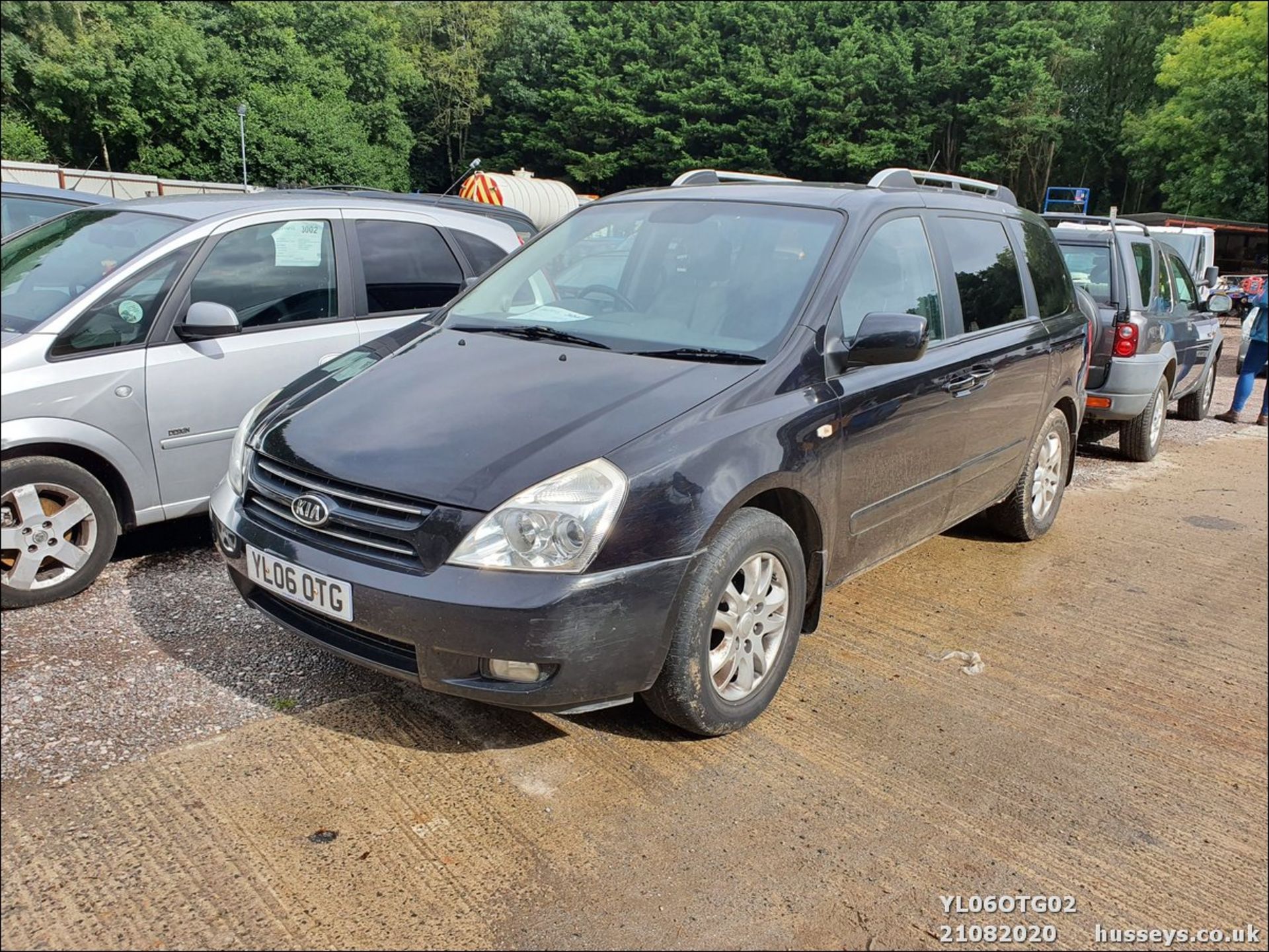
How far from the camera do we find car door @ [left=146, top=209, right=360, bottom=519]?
4227 mm

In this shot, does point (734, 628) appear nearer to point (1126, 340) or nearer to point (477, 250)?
point (477, 250)

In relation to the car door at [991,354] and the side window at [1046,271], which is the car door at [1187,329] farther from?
the car door at [991,354]

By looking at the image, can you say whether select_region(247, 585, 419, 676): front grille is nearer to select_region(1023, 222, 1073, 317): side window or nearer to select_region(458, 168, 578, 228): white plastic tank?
select_region(1023, 222, 1073, 317): side window

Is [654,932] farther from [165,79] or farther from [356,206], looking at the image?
[165,79]

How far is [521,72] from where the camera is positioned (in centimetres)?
5662

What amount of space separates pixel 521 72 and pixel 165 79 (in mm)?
23342

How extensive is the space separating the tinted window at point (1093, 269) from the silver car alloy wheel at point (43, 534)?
22.9 feet

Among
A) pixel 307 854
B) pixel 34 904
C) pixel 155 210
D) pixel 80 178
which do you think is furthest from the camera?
pixel 80 178

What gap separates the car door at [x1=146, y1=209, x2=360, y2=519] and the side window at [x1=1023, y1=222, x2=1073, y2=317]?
11.7ft

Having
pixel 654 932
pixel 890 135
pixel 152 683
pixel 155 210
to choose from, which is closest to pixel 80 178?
pixel 155 210

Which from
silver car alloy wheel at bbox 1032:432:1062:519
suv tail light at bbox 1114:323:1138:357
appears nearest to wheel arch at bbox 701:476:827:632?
silver car alloy wheel at bbox 1032:432:1062:519

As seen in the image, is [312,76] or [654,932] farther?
[312,76]

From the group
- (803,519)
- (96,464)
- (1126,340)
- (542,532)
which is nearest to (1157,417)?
(1126,340)

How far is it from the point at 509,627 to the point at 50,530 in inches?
91.9
